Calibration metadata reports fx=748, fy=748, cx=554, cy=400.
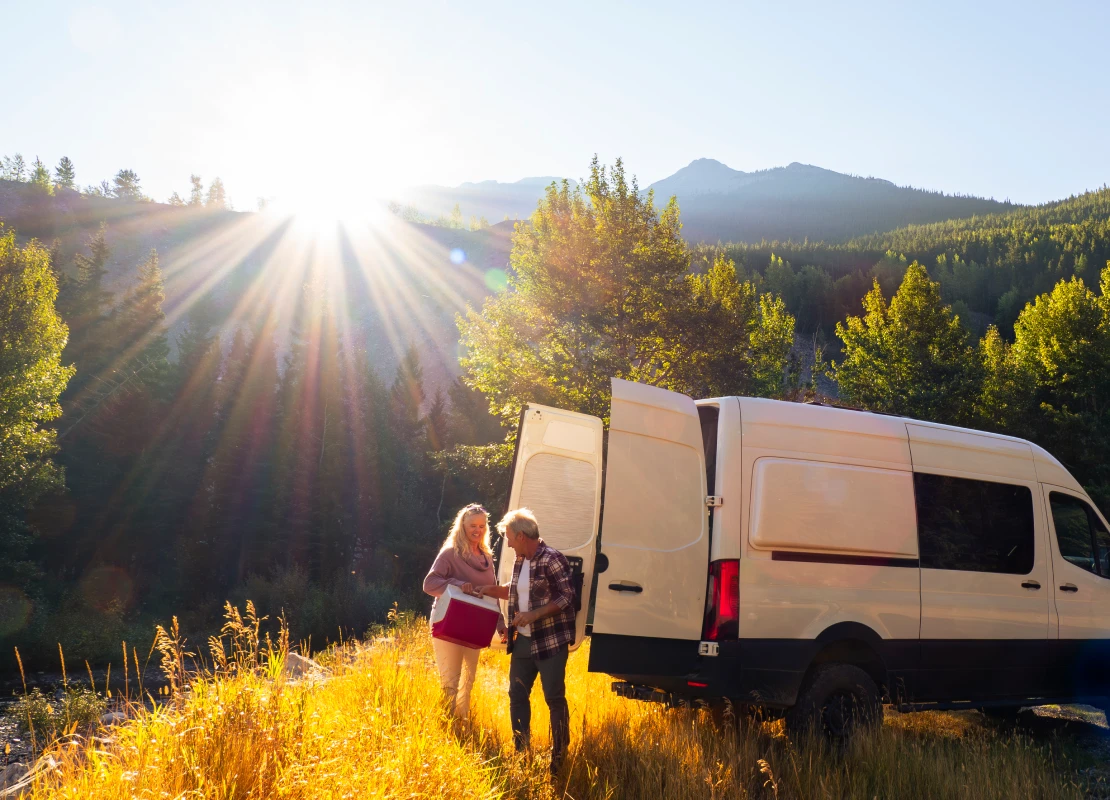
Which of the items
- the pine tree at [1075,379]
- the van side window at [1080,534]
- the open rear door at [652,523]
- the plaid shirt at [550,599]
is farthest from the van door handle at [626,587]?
the pine tree at [1075,379]

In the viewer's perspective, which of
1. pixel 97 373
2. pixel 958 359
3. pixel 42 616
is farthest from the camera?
pixel 97 373

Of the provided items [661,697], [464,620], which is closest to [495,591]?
[464,620]

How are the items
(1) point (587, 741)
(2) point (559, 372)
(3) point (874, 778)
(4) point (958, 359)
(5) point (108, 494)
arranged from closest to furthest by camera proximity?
(3) point (874, 778) → (1) point (587, 741) → (2) point (559, 372) → (4) point (958, 359) → (5) point (108, 494)

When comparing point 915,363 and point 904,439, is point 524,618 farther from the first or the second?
point 915,363

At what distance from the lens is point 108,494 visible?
125ft

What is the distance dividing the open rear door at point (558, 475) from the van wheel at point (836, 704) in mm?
1998

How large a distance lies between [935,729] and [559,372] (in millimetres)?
11036

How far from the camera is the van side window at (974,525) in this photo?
6391 mm

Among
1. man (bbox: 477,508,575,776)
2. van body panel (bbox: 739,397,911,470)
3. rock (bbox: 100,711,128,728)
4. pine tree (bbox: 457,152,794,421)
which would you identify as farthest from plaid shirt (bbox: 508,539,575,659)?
pine tree (bbox: 457,152,794,421)

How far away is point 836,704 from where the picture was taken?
5715 mm

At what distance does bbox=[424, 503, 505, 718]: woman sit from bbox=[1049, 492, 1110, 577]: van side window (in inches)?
211

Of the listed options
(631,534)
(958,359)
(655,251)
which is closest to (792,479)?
(631,534)

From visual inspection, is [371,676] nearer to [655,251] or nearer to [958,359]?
[655,251]

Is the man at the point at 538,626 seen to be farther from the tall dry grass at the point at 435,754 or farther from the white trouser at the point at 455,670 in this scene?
the white trouser at the point at 455,670
